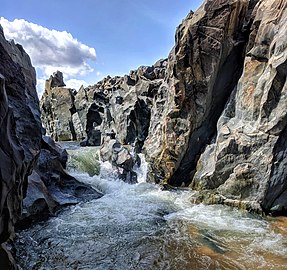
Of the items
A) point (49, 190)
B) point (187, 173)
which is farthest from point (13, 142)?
point (187, 173)

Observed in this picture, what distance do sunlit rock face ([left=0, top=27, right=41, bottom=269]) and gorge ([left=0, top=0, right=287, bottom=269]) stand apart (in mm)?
27

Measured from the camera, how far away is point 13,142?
4.86 meters

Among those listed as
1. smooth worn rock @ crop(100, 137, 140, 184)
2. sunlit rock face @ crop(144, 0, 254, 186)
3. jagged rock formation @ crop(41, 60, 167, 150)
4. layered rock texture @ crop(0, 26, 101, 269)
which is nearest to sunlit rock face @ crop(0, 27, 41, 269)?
layered rock texture @ crop(0, 26, 101, 269)

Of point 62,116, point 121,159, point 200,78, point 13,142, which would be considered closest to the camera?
point 13,142

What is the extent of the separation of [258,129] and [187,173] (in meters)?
4.74

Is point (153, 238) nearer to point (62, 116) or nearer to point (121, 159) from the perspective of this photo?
point (121, 159)

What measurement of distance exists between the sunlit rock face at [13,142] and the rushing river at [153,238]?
2.25 meters

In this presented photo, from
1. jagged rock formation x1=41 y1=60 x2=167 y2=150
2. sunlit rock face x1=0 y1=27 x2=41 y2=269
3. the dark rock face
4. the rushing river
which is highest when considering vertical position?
jagged rock formation x1=41 y1=60 x2=167 y2=150

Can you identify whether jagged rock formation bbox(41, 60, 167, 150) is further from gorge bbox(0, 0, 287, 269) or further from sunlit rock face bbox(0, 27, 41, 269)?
sunlit rock face bbox(0, 27, 41, 269)

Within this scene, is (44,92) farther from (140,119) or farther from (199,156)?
(199,156)

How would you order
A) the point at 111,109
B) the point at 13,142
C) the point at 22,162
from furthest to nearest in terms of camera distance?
the point at 111,109, the point at 22,162, the point at 13,142

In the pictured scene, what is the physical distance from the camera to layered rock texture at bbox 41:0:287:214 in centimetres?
1048

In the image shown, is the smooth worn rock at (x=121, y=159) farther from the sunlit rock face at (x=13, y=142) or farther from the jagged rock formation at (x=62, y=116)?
the jagged rock formation at (x=62, y=116)

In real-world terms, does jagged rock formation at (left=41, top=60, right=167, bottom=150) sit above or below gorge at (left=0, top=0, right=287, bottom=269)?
above
